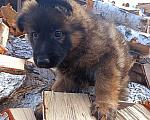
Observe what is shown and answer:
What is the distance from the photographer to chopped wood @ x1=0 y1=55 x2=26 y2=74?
2.62 meters

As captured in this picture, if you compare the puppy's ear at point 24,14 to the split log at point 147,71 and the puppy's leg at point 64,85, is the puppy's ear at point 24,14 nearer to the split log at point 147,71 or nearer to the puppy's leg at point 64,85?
the puppy's leg at point 64,85

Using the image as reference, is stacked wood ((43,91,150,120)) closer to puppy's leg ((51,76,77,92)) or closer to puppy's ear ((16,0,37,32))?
puppy's leg ((51,76,77,92))

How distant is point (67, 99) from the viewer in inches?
73.1

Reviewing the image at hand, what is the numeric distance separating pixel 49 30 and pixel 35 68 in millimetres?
1023

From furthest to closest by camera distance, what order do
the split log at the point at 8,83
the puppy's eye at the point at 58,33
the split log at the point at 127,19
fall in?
1. the split log at the point at 127,19
2. the split log at the point at 8,83
3. the puppy's eye at the point at 58,33

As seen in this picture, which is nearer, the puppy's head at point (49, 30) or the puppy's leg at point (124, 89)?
the puppy's head at point (49, 30)

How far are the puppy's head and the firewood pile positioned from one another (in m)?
0.63

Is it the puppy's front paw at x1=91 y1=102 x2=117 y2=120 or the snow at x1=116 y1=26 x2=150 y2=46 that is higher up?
the snow at x1=116 y1=26 x2=150 y2=46

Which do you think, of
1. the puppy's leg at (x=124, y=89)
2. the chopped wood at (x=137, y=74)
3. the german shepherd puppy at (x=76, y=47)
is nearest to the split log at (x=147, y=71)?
the chopped wood at (x=137, y=74)

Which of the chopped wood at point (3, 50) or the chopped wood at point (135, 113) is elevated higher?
the chopped wood at point (3, 50)

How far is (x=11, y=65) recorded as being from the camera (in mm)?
2746

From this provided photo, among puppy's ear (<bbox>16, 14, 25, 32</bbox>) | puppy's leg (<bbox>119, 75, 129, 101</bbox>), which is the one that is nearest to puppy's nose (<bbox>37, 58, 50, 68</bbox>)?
puppy's ear (<bbox>16, 14, 25, 32</bbox>)

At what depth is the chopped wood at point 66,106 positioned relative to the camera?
162 centimetres

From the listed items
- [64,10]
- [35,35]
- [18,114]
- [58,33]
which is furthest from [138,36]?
[18,114]
